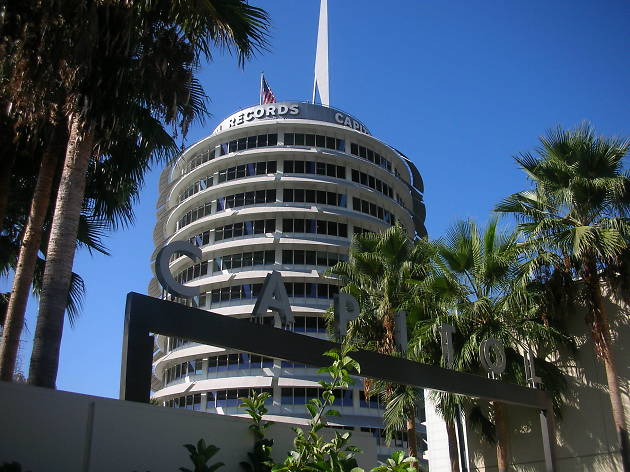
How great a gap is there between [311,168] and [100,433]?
5143 centimetres

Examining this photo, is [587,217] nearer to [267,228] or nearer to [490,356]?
[490,356]

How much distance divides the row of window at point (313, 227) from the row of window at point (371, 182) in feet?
16.1

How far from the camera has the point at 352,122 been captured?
64.0m

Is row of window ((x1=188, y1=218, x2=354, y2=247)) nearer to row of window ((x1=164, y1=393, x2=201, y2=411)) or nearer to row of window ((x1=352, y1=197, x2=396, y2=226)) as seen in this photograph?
Answer: row of window ((x1=352, y1=197, x2=396, y2=226))

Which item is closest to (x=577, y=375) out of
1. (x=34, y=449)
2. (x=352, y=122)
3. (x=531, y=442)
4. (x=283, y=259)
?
(x=531, y=442)

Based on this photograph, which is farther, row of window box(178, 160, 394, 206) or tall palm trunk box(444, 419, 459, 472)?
row of window box(178, 160, 394, 206)

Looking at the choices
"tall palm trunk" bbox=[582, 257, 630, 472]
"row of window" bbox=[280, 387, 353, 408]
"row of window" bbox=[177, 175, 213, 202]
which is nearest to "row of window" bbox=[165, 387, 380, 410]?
"row of window" bbox=[280, 387, 353, 408]

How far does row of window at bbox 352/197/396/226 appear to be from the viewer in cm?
6053

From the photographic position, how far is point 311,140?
60.7m

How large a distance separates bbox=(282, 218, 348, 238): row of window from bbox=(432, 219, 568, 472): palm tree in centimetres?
3700

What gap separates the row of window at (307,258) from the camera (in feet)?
187

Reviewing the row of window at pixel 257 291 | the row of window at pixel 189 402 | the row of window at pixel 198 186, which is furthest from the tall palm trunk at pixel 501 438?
the row of window at pixel 198 186

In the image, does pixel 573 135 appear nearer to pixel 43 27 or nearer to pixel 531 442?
pixel 531 442

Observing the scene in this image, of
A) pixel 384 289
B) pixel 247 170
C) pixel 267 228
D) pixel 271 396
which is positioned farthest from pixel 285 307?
pixel 247 170
